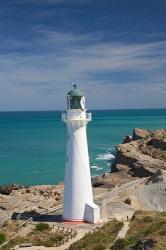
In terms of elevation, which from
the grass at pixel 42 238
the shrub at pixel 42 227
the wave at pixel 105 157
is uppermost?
the shrub at pixel 42 227

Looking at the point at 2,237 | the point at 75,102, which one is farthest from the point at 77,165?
the point at 2,237

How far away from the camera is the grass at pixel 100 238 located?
66.7ft

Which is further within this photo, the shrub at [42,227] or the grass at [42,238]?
the shrub at [42,227]

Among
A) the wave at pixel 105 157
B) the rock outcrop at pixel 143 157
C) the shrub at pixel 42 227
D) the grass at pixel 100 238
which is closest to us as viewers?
the grass at pixel 100 238

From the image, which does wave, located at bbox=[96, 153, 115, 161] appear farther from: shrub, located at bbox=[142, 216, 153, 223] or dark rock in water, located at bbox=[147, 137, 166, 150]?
shrub, located at bbox=[142, 216, 153, 223]

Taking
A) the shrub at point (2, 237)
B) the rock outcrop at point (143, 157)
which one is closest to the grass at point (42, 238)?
the shrub at point (2, 237)

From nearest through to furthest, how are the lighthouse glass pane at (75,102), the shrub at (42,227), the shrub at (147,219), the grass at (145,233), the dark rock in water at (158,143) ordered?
the grass at (145,233) → the shrub at (147,219) → the shrub at (42,227) → the lighthouse glass pane at (75,102) → the dark rock in water at (158,143)

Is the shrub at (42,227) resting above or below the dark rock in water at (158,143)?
below

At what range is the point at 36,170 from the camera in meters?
70.5

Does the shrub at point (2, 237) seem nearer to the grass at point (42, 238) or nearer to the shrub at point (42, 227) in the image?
the grass at point (42, 238)

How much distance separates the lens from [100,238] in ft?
71.2

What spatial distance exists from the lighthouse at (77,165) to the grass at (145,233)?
8.24ft

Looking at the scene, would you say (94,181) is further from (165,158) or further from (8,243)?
(8,243)

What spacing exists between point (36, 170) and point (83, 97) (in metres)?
46.8
